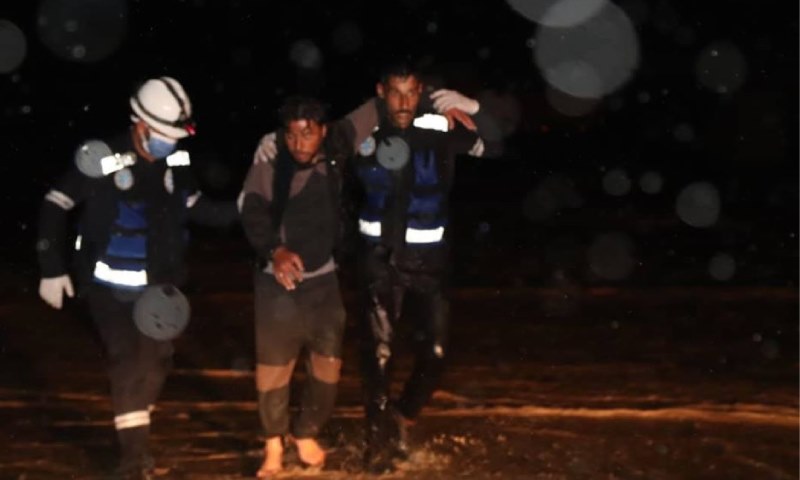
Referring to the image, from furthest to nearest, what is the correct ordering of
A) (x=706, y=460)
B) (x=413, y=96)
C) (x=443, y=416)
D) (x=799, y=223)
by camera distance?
(x=799, y=223) < (x=443, y=416) < (x=706, y=460) < (x=413, y=96)

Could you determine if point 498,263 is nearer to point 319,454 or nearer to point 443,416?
point 443,416

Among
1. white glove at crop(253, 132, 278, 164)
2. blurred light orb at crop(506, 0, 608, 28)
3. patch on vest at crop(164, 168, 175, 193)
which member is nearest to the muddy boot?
white glove at crop(253, 132, 278, 164)

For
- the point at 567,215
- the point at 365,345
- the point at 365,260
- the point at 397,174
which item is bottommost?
the point at 567,215

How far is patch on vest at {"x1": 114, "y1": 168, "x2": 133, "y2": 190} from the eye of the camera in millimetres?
6691

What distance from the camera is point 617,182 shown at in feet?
97.3

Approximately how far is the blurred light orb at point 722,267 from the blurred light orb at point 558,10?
32.4 m

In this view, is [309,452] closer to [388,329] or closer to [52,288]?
[388,329]

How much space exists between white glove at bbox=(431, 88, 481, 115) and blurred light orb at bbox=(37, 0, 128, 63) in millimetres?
35318

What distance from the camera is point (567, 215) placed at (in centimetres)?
2238

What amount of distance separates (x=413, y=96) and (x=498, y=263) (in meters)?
8.96

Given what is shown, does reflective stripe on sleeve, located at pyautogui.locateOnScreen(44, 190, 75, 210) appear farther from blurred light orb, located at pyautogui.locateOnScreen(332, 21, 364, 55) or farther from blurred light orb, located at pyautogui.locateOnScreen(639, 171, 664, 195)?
blurred light orb, located at pyautogui.locateOnScreen(332, 21, 364, 55)

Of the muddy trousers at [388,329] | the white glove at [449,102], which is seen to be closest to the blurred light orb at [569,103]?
the white glove at [449,102]

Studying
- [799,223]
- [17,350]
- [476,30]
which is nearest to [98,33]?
[476,30]

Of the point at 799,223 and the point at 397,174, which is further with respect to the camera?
the point at 799,223
